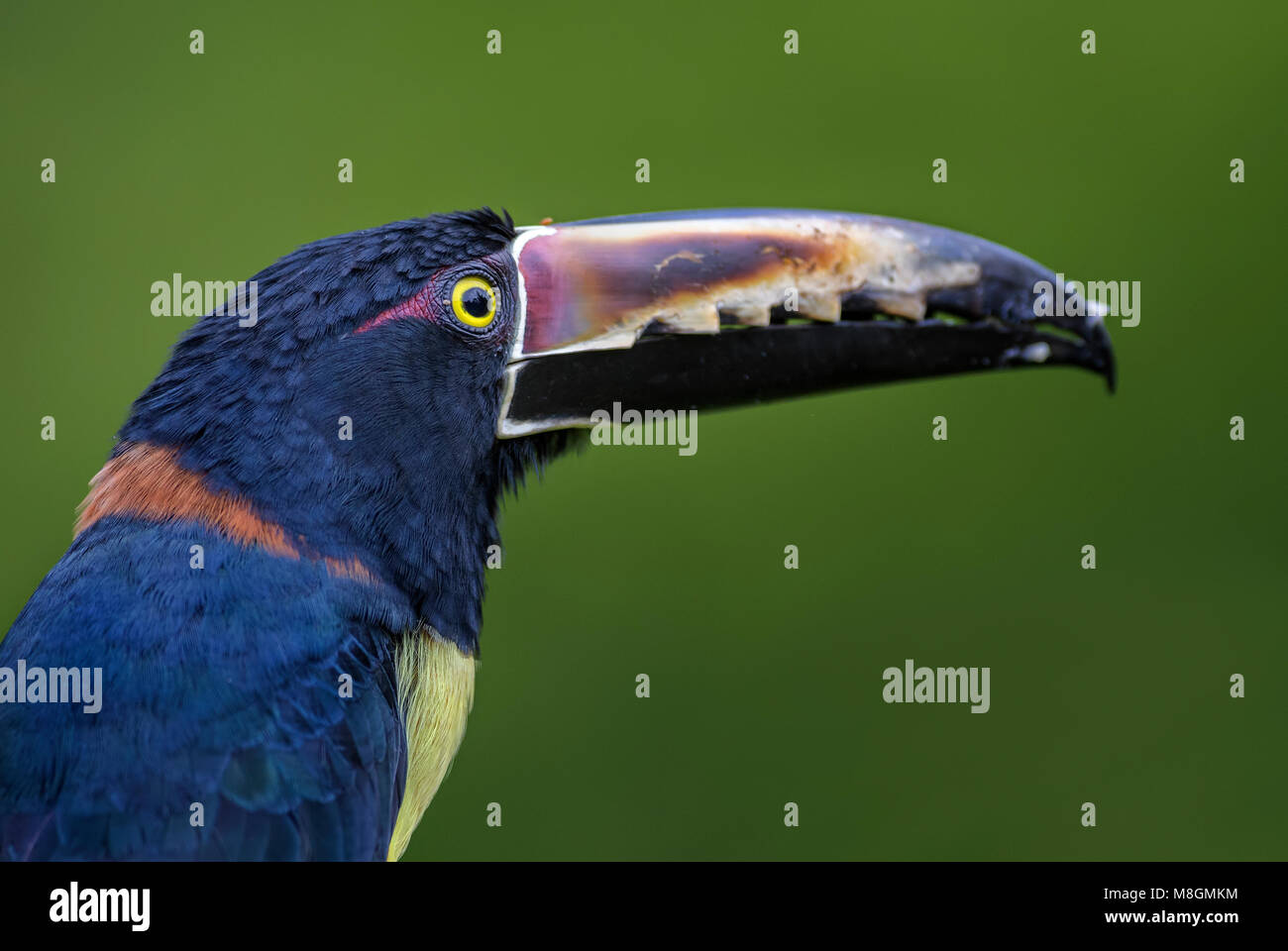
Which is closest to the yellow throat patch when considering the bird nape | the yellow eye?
the bird nape

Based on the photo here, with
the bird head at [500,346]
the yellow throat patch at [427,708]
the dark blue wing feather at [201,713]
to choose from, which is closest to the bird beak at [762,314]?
the bird head at [500,346]

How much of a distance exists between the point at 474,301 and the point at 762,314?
543 mm

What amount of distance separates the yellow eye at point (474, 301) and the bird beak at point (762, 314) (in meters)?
0.07

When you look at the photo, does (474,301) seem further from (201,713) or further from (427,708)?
(201,713)

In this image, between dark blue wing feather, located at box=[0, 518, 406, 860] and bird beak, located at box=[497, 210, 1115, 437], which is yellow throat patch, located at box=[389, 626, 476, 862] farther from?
bird beak, located at box=[497, 210, 1115, 437]

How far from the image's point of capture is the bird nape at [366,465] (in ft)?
6.86

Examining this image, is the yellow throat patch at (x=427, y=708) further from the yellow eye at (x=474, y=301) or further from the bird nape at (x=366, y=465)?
the yellow eye at (x=474, y=301)

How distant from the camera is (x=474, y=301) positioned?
2451 mm

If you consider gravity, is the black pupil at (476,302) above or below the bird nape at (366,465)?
above

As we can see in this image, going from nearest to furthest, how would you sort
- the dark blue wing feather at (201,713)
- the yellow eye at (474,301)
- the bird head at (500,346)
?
1. the dark blue wing feather at (201,713)
2. the bird head at (500,346)
3. the yellow eye at (474,301)

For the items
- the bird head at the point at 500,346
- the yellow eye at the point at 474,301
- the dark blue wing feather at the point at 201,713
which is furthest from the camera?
the yellow eye at the point at 474,301

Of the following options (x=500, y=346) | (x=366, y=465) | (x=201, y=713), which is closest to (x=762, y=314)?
(x=500, y=346)

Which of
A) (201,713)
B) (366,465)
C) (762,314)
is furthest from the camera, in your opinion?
(762,314)

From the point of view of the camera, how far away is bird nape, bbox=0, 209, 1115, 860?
2092 millimetres
